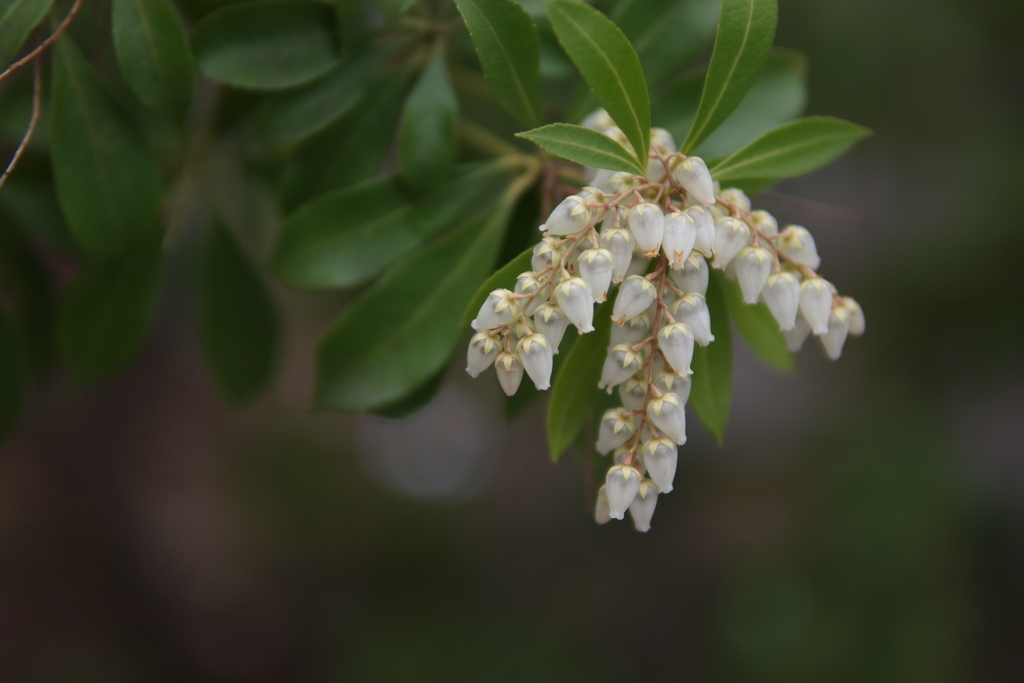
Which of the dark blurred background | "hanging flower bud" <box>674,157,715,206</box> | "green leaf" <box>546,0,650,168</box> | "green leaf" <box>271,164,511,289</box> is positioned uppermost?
"green leaf" <box>546,0,650,168</box>

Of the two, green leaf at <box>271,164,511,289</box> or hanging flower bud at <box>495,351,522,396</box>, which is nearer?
hanging flower bud at <box>495,351,522,396</box>

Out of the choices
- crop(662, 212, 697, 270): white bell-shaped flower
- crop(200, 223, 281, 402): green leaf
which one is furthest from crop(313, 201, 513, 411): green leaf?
crop(200, 223, 281, 402): green leaf

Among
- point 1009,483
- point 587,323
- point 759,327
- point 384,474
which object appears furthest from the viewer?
point 384,474

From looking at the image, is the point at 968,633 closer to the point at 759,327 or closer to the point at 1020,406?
the point at 1020,406

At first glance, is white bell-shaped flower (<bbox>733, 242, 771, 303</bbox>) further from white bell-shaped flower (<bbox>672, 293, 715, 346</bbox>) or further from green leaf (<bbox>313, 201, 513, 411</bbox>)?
green leaf (<bbox>313, 201, 513, 411</bbox>)

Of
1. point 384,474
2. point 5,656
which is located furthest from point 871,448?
point 5,656

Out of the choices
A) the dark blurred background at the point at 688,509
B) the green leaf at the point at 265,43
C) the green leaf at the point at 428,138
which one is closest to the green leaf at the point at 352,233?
the green leaf at the point at 428,138
